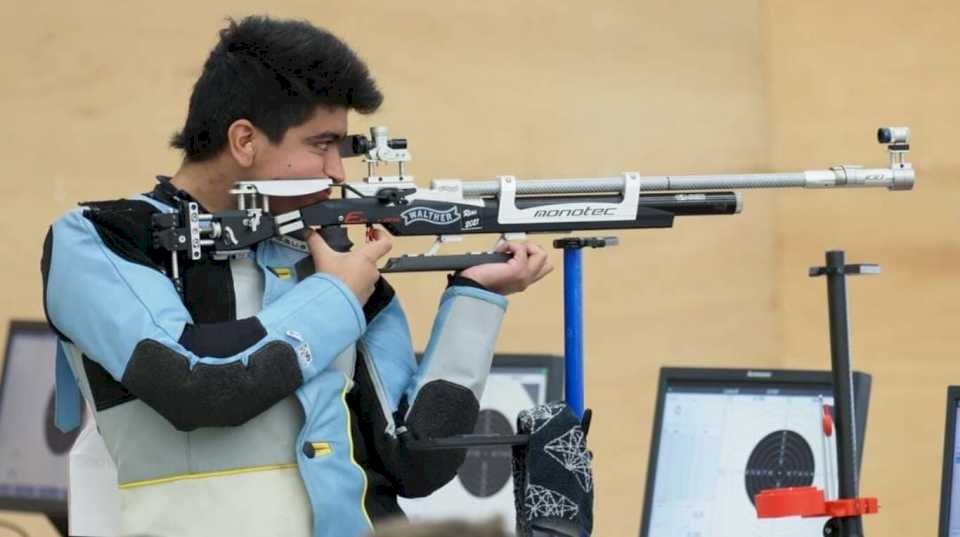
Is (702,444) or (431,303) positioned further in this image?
(431,303)

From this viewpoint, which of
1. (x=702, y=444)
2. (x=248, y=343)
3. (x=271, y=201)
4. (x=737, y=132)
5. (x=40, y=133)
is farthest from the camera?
(x=737, y=132)

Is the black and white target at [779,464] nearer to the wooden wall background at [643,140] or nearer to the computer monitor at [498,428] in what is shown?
the computer monitor at [498,428]

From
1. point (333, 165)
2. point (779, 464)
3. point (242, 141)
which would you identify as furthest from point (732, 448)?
point (242, 141)

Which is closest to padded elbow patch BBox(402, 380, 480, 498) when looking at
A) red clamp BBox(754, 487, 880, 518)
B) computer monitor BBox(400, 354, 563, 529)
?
red clamp BBox(754, 487, 880, 518)

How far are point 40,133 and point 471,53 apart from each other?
102 centimetres

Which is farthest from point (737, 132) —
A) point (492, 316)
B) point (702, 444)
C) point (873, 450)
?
point (492, 316)

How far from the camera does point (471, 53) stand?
4.23 metres

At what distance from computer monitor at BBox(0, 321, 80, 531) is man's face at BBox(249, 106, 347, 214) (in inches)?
43.9

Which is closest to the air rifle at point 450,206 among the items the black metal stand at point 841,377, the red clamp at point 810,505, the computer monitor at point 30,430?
the black metal stand at point 841,377

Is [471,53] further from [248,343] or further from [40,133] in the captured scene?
[248,343]

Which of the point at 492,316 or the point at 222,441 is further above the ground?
the point at 492,316

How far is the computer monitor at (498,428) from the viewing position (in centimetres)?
328

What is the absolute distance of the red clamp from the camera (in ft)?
7.52

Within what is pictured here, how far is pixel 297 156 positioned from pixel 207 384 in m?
0.35
